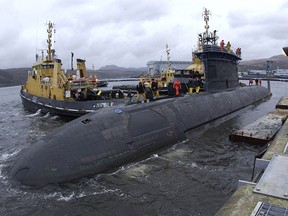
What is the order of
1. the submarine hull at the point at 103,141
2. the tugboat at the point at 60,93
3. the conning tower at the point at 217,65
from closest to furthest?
the submarine hull at the point at 103,141 < the conning tower at the point at 217,65 < the tugboat at the point at 60,93

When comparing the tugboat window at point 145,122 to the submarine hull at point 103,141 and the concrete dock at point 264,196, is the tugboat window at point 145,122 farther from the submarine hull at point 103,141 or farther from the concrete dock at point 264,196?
the concrete dock at point 264,196

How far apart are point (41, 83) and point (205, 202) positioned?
28.6m

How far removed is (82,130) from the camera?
11.8m

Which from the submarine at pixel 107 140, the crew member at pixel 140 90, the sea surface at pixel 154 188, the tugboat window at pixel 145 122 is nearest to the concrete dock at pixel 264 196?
the sea surface at pixel 154 188

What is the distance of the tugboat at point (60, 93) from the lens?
25.3 metres

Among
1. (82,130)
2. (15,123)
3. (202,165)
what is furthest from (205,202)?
(15,123)

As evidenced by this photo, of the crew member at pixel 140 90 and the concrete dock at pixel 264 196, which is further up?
the crew member at pixel 140 90

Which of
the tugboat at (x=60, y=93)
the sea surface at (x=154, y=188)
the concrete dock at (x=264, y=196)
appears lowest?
the sea surface at (x=154, y=188)

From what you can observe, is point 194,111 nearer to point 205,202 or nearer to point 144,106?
point 144,106

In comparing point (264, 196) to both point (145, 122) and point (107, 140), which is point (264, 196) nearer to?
point (107, 140)

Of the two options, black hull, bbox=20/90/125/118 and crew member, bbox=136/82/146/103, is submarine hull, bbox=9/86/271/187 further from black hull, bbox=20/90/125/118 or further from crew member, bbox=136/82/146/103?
black hull, bbox=20/90/125/118

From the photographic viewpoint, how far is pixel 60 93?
28.5 metres

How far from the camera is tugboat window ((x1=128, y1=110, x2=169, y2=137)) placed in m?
13.0

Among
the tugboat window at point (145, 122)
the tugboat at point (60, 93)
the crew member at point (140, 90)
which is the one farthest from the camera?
the tugboat at point (60, 93)
